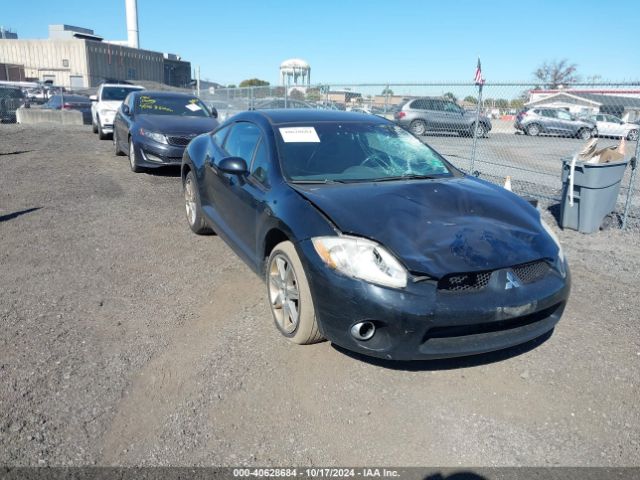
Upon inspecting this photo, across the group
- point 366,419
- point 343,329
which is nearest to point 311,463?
point 366,419

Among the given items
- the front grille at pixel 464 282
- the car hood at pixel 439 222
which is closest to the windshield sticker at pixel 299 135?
the car hood at pixel 439 222

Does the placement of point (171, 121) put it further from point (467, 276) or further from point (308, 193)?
point (467, 276)

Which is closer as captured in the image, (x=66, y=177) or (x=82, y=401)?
(x=82, y=401)

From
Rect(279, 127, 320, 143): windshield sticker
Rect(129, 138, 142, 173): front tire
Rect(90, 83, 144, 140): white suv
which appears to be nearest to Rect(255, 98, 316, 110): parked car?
Rect(90, 83, 144, 140): white suv

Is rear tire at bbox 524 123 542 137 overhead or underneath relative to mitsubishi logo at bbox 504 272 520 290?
overhead

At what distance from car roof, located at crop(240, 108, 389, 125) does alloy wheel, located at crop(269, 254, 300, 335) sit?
4.81ft

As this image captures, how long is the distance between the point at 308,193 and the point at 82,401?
1850 mm

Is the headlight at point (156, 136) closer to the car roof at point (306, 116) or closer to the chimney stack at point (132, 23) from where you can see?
the car roof at point (306, 116)

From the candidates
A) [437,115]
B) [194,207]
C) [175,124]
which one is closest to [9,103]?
[175,124]

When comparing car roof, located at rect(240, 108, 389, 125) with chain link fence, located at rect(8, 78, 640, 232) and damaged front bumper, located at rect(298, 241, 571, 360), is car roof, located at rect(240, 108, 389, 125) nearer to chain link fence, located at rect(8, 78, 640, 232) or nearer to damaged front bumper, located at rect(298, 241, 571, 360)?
damaged front bumper, located at rect(298, 241, 571, 360)

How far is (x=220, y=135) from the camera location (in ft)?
17.3

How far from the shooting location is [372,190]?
3615 millimetres

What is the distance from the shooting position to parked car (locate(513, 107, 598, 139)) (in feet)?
42.6

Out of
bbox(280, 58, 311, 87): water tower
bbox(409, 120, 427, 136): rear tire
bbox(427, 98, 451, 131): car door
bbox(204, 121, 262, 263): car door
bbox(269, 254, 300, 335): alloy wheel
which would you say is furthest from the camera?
bbox(280, 58, 311, 87): water tower
